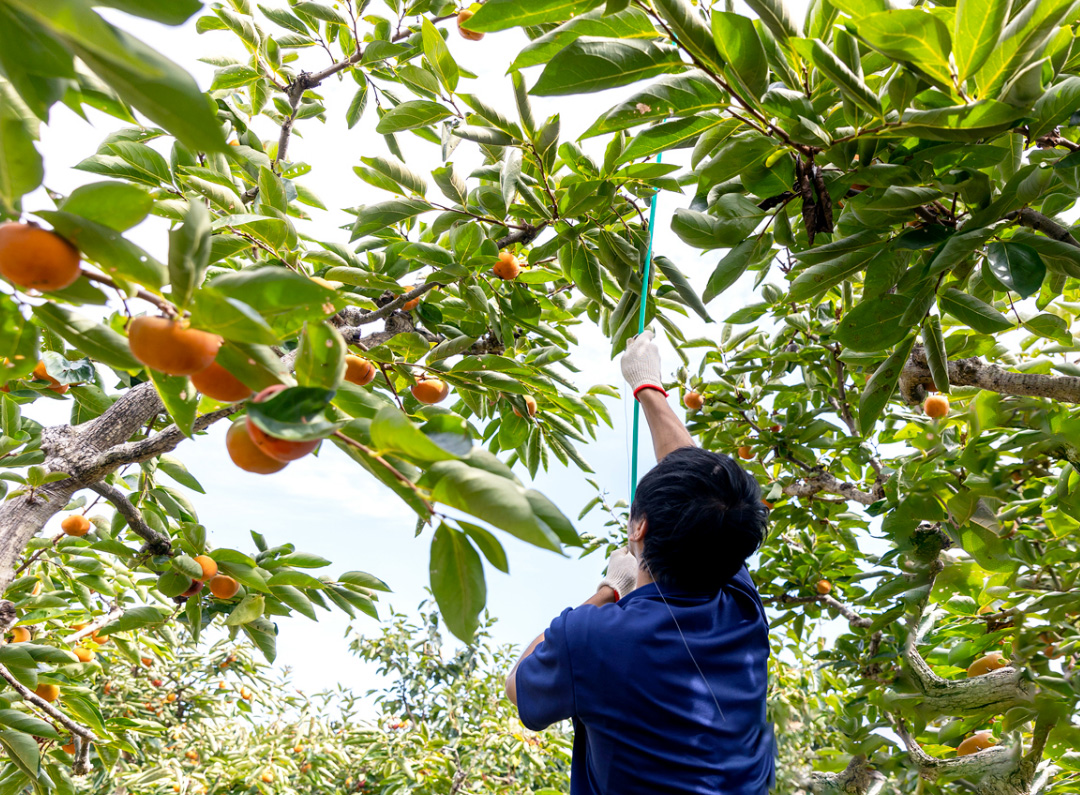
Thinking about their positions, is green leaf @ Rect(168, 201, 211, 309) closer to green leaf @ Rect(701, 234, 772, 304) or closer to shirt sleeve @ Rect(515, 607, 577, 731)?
green leaf @ Rect(701, 234, 772, 304)

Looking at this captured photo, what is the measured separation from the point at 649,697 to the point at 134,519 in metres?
1.37

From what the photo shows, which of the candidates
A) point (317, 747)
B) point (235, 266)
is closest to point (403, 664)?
point (317, 747)

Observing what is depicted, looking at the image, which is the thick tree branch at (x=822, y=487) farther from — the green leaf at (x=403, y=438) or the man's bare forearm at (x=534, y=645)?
the green leaf at (x=403, y=438)

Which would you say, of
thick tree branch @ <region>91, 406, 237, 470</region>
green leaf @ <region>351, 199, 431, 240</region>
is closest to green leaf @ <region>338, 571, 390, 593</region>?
thick tree branch @ <region>91, 406, 237, 470</region>

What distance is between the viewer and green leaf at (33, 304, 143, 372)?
64 centimetres

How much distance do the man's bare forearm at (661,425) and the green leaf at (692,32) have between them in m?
1.18

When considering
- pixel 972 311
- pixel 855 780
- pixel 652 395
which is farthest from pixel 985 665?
pixel 972 311

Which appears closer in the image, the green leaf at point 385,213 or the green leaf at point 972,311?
the green leaf at point 972,311

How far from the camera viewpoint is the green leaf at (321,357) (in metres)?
0.60

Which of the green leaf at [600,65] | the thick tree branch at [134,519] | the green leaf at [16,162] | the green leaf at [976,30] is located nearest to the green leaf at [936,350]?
the green leaf at [976,30]

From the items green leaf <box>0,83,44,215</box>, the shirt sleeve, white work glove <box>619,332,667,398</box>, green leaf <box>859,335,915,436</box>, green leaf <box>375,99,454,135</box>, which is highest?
green leaf <box>375,99,454,135</box>

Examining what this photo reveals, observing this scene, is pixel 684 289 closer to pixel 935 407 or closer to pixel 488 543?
pixel 488 543

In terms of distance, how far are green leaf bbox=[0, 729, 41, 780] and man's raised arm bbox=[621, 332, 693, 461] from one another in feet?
5.58

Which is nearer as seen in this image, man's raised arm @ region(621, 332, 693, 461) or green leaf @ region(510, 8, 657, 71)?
green leaf @ region(510, 8, 657, 71)
